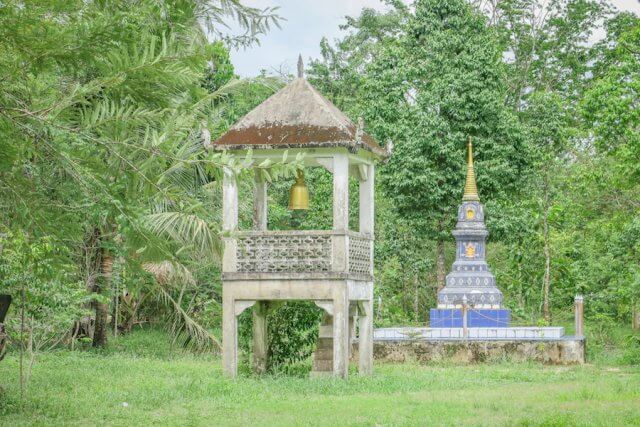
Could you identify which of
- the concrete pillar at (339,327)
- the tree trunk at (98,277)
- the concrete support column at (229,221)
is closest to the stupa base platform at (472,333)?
the concrete pillar at (339,327)

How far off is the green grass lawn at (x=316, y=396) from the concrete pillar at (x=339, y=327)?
1.11 ft

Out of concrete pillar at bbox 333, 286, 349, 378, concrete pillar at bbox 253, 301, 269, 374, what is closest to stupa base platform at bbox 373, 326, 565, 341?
concrete pillar at bbox 253, 301, 269, 374

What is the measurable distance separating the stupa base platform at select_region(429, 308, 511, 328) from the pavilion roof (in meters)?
8.25

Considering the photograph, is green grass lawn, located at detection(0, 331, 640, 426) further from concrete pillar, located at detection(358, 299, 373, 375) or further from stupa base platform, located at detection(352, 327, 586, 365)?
stupa base platform, located at detection(352, 327, 586, 365)

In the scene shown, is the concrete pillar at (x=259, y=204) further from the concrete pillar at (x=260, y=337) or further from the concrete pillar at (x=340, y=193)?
the concrete pillar at (x=340, y=193)

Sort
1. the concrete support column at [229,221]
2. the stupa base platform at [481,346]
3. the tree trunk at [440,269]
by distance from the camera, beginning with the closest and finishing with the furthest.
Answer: the concrete support column at [229,221] < the stupa base platform at [481,346] < the tree trunk at [440,269]

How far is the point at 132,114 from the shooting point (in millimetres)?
8094

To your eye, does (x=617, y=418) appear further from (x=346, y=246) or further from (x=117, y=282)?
(x=117, y=282)

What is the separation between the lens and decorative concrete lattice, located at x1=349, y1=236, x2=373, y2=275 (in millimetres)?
17625

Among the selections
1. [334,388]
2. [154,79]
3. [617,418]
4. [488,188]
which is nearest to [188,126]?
[154,79]

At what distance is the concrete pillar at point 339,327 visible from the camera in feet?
56.1

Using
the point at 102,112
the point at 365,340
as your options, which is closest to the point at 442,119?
the point at 365,340

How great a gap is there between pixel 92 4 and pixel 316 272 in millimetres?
8928

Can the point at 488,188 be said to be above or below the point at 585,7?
below
